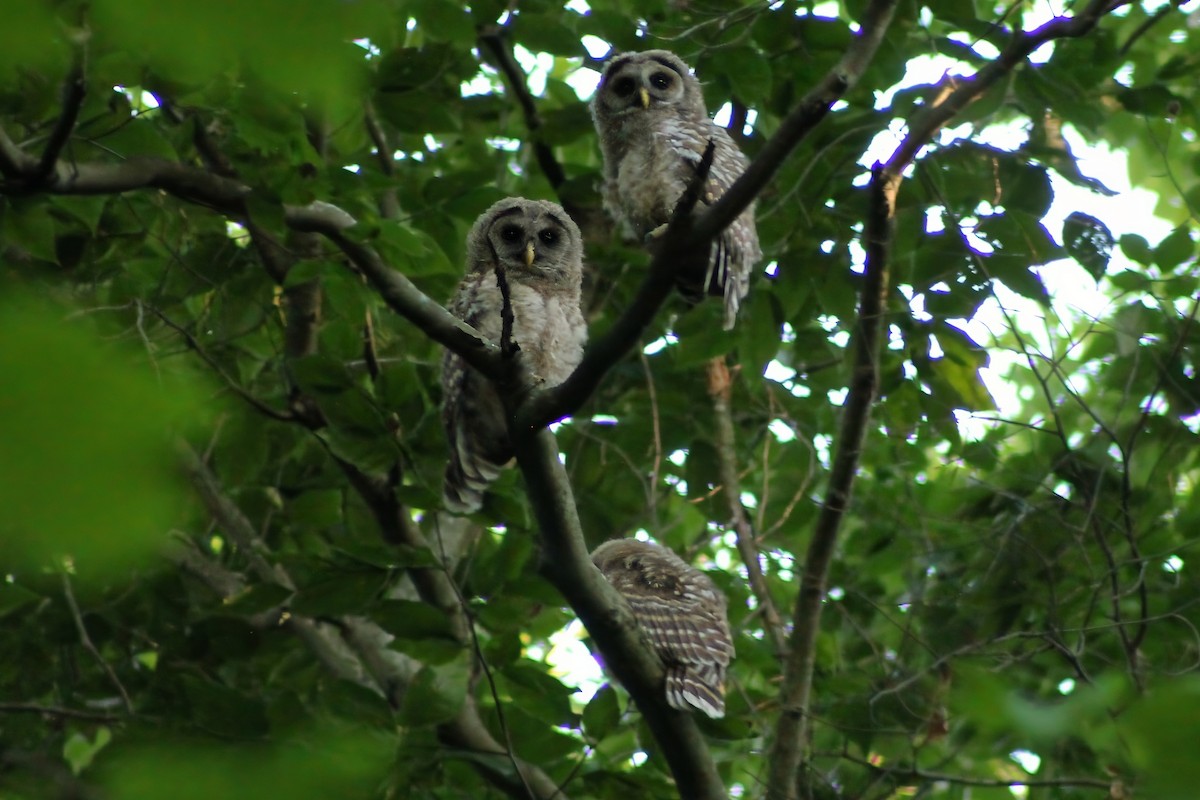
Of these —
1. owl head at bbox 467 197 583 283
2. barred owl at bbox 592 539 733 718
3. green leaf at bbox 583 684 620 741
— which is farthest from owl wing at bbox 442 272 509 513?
green leaf at bbox 583 684 620 741

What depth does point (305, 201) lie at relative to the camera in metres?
3.27

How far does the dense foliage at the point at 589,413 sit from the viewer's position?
11.7 feet

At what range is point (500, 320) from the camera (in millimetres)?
4121

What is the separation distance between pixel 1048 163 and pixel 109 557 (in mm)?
4112

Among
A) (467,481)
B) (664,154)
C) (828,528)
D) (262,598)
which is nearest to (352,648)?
(262,598)

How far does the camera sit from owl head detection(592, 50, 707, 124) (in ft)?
15.2

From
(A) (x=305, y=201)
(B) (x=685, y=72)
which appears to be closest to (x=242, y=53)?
(A) (x=305, y=201)

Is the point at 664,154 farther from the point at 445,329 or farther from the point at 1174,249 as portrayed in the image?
the point at 445,329

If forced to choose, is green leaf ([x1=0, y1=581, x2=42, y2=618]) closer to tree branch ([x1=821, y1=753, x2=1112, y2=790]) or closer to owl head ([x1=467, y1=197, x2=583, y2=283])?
owl head ([x1=467, y1=197, x2=583, y2=283])

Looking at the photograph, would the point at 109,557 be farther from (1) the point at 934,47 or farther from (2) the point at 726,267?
(1) the point at 934,47

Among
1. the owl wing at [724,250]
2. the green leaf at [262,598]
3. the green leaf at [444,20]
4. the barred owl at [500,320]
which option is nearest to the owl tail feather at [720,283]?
the owl wing at [724,250]

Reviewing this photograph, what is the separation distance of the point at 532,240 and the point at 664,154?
0.59m

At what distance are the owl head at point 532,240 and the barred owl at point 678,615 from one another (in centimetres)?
106

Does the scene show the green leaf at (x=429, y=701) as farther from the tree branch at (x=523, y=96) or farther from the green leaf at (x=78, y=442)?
the green leaf at (x=78, y=442)
